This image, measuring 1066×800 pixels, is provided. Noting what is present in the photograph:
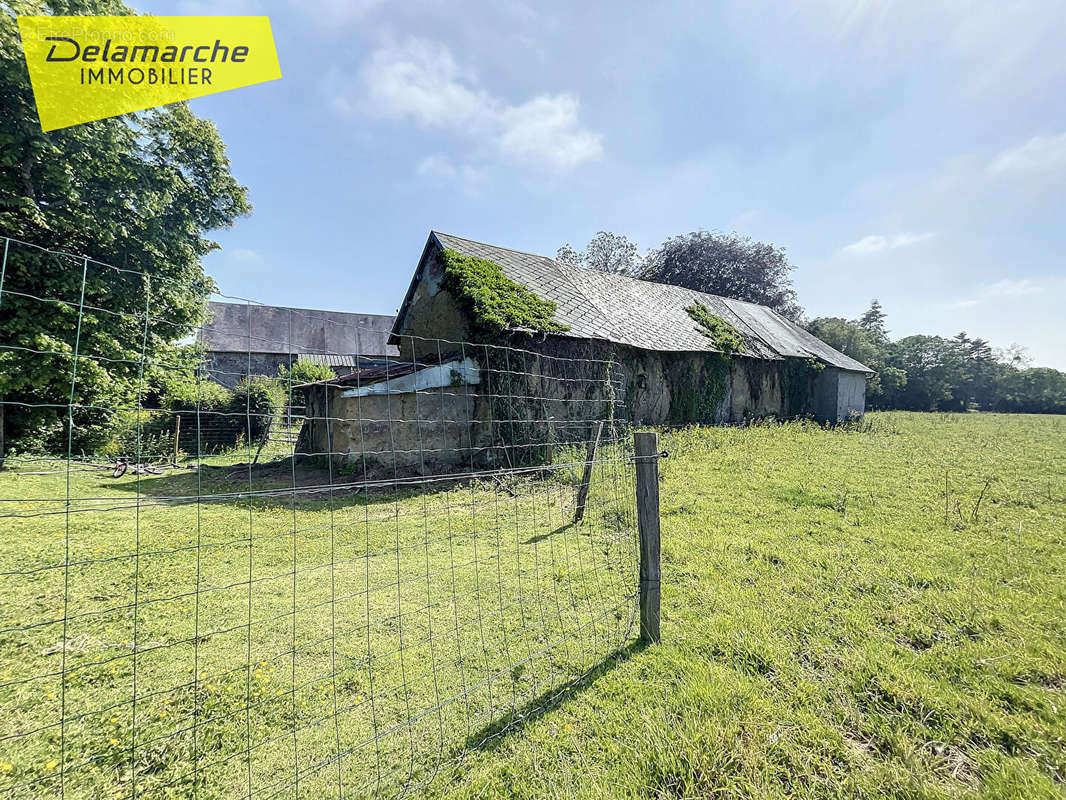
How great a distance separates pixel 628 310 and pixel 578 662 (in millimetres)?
14017

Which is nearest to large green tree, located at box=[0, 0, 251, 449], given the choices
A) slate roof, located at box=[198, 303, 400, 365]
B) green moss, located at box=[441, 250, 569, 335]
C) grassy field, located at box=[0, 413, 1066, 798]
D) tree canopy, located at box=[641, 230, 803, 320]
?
green moss, located at box=[441, 250, 569, 335]

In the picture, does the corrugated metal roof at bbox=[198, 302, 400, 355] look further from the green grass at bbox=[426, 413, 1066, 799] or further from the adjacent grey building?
the green grass at bbox=[426, 413, 1066, 799]

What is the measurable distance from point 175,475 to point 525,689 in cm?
1305

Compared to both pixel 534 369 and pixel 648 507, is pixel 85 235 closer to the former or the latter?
pixel 534 369

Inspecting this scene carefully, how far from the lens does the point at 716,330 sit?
17.5m

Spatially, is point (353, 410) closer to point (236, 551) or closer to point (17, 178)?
point (236, 551)

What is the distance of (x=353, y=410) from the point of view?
1109 cm

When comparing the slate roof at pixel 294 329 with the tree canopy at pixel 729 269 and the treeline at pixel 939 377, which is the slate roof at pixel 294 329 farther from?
the treeline at pixel 939 377

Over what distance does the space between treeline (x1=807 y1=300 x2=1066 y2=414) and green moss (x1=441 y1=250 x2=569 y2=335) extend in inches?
1256

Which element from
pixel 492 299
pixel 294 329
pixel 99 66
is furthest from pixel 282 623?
pixel 294 329

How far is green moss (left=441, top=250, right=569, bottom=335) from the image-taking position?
10.6 m

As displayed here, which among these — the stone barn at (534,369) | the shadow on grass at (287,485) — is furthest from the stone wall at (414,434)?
the shadow on grass at (287,485)

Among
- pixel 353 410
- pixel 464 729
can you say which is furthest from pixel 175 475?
pixel 464 729

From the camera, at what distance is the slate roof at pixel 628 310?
12.9m
